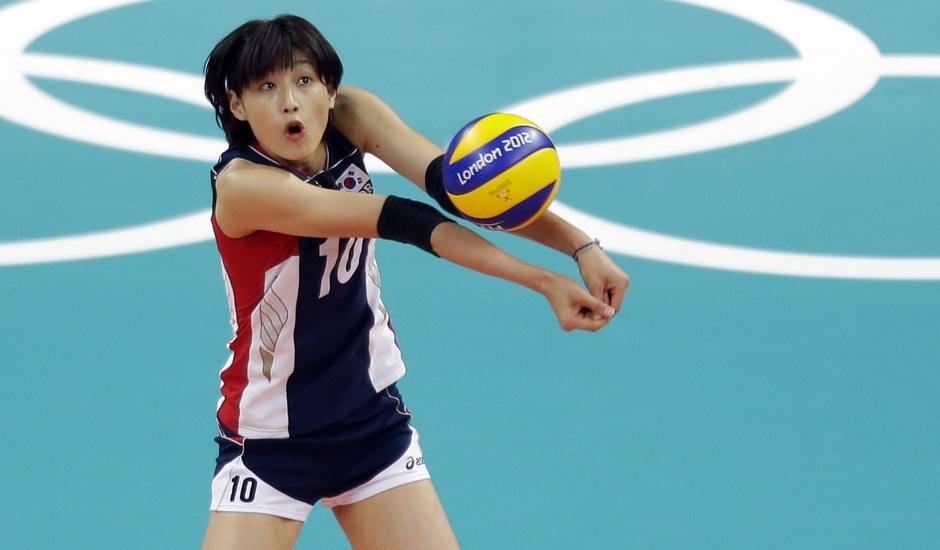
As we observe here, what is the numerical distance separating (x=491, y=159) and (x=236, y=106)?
2.84 feet

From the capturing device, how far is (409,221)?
12.4 ft

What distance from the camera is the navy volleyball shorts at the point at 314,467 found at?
4348 mm

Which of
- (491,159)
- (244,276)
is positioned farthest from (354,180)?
(491,159)

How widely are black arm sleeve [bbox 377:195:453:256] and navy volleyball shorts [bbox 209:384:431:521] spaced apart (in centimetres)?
81

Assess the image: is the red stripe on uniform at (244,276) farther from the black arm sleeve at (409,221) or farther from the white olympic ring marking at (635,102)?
the white olympic ring marking at (635,102)

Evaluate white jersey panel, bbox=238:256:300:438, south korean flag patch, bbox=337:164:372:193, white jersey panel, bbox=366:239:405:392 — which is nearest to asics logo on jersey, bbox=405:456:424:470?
white jersey panel, bbox=366:239:405:392

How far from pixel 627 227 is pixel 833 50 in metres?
2.77

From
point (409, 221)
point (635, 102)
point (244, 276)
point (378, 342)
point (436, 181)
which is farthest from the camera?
point (635, 102)

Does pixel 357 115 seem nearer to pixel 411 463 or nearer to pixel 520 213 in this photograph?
pixel 520 213

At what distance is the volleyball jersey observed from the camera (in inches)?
167

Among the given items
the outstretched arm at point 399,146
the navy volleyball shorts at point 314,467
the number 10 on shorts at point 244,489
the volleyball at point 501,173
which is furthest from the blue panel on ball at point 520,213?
the number 10 on shorts at point 244,489

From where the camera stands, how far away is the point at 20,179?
8.19 meters

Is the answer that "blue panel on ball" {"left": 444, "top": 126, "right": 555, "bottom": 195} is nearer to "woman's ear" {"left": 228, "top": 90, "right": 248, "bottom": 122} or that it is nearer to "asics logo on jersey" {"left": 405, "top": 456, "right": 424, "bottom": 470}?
"woman's ear" {"left": 228, "top": 90, "right": 248, "bottom": 122}

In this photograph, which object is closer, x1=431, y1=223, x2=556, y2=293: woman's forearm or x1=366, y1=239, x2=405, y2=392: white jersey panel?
x1=431, y1=223, x2=556, y2=293: woman's forearm
